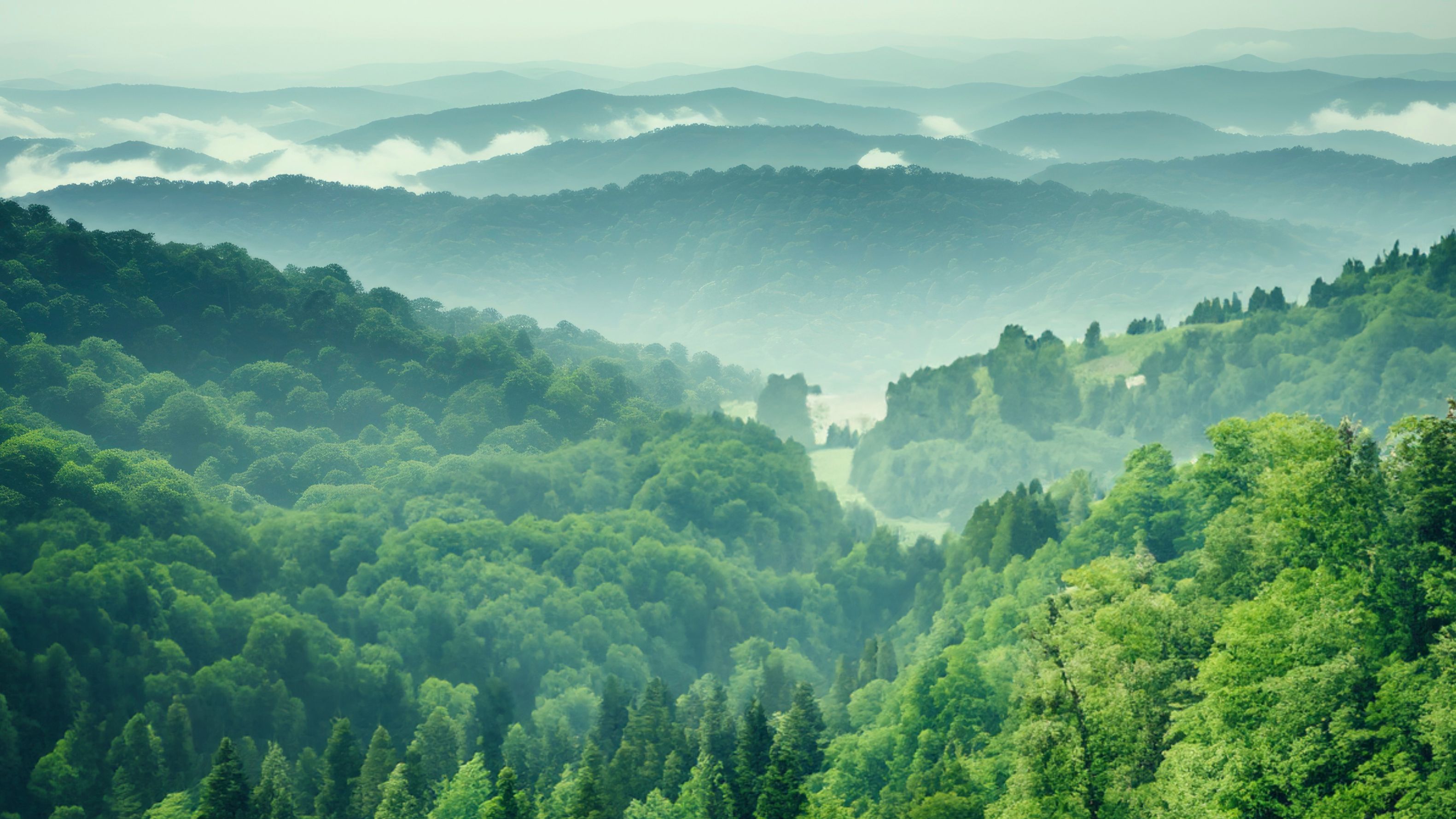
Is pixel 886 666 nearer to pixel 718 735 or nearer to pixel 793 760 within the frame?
pixel 718 735

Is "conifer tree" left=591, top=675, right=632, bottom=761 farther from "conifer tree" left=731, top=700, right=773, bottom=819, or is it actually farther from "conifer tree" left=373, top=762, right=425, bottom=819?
"conifer tree" left=731, top=700, right=773, bottom=819

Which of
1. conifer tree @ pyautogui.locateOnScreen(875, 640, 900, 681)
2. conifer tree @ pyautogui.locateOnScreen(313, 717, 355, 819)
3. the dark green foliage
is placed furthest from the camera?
the dark green foliage

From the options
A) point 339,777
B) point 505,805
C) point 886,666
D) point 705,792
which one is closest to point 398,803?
point 339,777

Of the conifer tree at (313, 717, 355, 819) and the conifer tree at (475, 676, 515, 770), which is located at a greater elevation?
the conifer tree at (313, 717, 355, 819)

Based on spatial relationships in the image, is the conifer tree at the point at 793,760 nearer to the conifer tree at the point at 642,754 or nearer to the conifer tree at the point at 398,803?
the conifer tree at the point at 642,754

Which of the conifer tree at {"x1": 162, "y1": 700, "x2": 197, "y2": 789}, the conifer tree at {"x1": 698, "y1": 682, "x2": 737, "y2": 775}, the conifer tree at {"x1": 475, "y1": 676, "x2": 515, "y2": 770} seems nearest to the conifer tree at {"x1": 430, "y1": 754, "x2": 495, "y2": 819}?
the conifer tree at {"x1": 698, "y1": 682, "x2": 737, "y2": 775}

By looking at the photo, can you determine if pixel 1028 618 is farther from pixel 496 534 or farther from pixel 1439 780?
pixel 496 534
